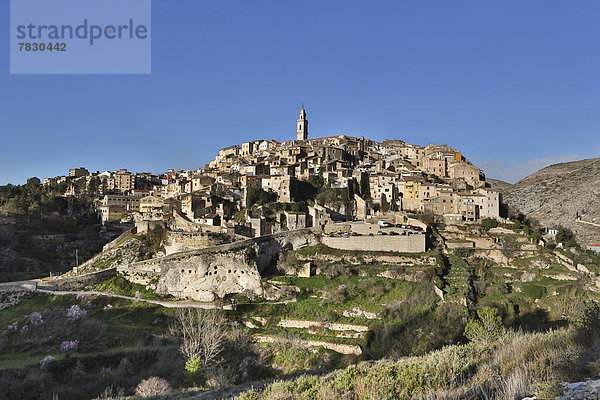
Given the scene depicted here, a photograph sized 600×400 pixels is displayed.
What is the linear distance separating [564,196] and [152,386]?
202 ft

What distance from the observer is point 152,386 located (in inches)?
775

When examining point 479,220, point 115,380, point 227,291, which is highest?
point 479,220

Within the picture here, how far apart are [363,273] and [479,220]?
19239mm

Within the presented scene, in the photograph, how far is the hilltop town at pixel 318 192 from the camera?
45.6 metres

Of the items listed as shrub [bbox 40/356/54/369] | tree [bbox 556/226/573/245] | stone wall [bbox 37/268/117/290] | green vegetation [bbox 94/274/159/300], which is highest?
tree [bbox 556/226/573/245]

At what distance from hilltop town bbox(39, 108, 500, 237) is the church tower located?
18.9 m

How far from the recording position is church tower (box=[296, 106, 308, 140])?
93.6 m

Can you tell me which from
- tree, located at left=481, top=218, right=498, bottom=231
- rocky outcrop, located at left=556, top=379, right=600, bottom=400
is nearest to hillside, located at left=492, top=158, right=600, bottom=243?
tree, located at left=481, top=218, right=498, bottom=231

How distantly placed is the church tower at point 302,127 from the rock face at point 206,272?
205ft

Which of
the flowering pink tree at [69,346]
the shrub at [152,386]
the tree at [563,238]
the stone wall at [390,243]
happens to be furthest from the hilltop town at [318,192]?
the shrub at [152,386]

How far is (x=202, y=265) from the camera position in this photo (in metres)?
31.7

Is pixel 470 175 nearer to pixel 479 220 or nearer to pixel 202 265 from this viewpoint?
pixel 479 220

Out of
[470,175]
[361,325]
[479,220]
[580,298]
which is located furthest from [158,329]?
[470,175]

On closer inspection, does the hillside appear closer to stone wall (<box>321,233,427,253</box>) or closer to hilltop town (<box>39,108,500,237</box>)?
hilltop town (<box>39,108,500,237</box>)
